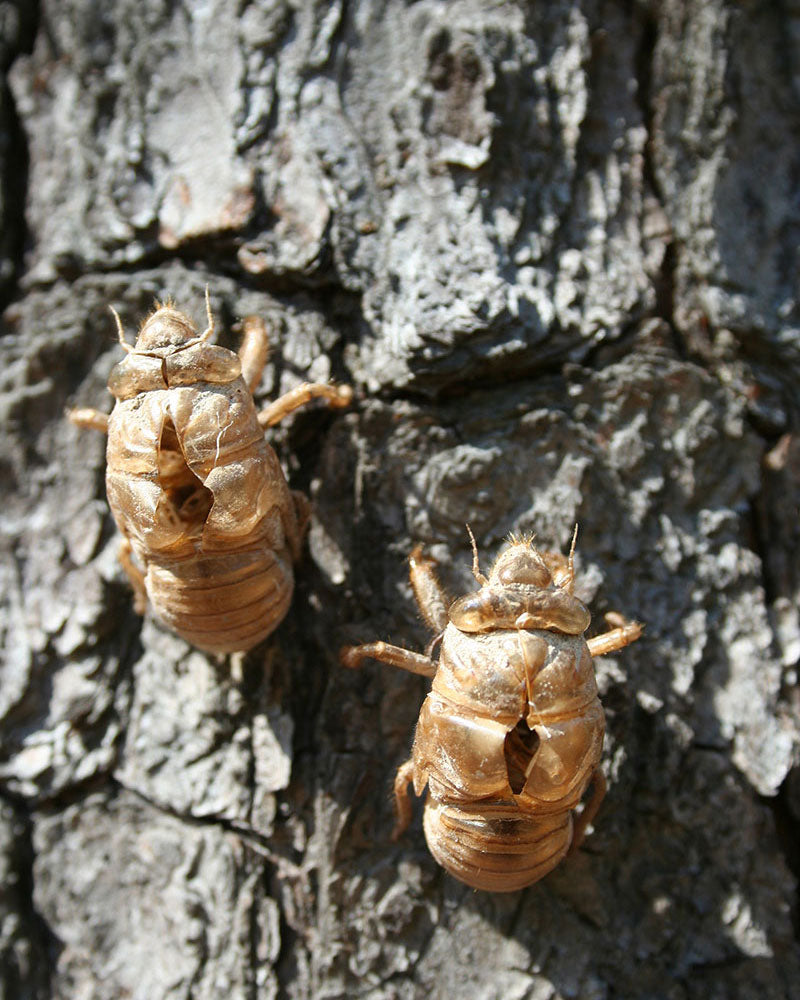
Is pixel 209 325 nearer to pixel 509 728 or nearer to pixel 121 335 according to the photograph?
pixel 121 335

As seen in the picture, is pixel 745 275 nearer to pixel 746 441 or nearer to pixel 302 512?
pixel 746 441

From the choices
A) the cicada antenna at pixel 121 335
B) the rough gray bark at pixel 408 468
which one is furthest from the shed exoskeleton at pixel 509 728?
the cicada antenna at pixel 121 335

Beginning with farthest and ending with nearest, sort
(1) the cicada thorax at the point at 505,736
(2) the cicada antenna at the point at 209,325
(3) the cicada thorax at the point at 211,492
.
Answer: (2) the cicada antenna at the point at 209,325
(3) the cicada thorax at the point at 211,492
(1) the cicada thorax at the point at 505,736

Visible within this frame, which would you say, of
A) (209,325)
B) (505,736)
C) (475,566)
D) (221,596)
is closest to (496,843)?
(505,736)

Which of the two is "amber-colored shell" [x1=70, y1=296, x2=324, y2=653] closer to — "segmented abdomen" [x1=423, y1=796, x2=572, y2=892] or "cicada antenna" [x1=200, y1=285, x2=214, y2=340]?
"cicada antenna" [x1=200, y1=285, x2=214, y2=340]

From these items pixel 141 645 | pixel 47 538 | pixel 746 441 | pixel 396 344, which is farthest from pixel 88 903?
pixel 746 441

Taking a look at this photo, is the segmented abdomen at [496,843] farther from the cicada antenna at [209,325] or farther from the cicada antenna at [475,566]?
the cicada antenna at [209,325]

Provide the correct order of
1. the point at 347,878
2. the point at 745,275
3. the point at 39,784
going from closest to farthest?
1. the point at 347,878
2. the point at 39,784
3. the point at 745,275

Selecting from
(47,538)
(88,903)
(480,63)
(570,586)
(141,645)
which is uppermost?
(480,63)
